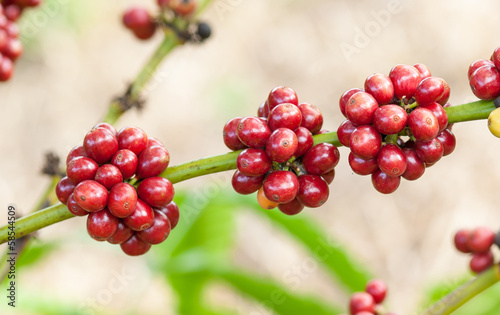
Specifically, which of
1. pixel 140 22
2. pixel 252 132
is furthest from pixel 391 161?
pixel 140 22

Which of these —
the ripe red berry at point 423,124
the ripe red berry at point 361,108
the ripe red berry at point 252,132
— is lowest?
the ripe red berry at point 252,132

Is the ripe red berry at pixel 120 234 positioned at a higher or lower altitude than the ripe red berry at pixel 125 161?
lower

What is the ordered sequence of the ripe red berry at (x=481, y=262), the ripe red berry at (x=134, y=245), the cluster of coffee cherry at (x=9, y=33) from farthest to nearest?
the cluster of coffee cherry at (x=9, y=33) → the ripe red berry at (x=481, y=262) → the ripe red berry at (x=134, y=245)

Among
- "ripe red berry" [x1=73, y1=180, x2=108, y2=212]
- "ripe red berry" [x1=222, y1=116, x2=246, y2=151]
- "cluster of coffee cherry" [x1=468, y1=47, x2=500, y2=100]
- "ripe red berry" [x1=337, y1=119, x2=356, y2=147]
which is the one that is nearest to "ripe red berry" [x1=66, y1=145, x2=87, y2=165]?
"ripe red berry" [x1=73, y1=180, x2=108, y2=212]

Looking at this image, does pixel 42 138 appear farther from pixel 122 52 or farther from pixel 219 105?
pixel 219 105

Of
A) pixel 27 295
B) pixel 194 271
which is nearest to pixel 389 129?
pixel 194 271

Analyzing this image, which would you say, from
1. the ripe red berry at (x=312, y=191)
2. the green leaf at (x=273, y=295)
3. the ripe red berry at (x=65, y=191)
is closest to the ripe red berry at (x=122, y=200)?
the ripe red berry at (x=65, y=191)

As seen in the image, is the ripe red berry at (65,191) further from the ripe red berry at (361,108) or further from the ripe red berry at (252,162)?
the ripe red berry at (361,108)
